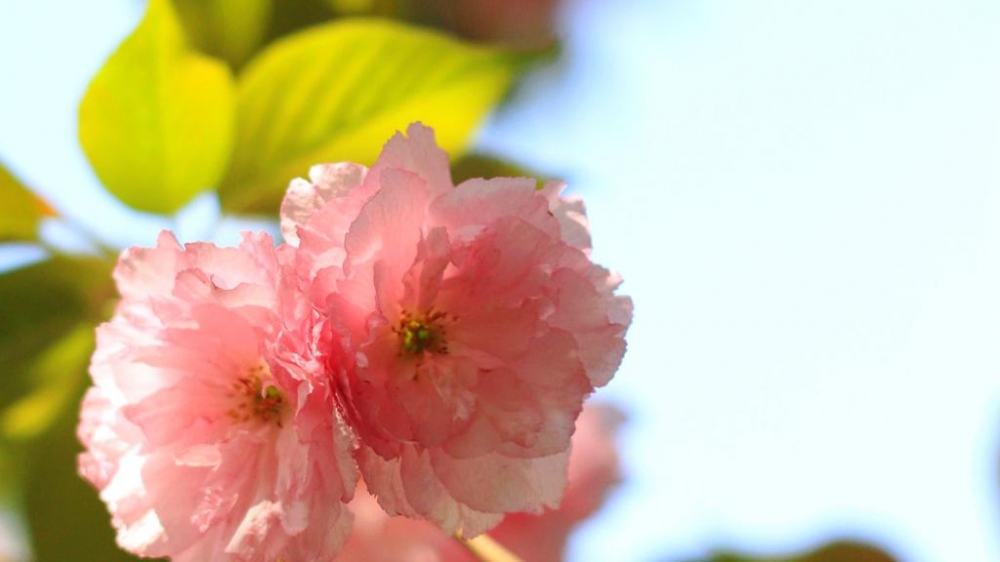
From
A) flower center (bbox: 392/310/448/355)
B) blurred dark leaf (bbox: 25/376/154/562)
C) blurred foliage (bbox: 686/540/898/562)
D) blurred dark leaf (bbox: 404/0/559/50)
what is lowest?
blurred dark leaf (bbox: 25/376/154/562)

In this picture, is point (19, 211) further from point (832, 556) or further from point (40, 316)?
point (832, 556)

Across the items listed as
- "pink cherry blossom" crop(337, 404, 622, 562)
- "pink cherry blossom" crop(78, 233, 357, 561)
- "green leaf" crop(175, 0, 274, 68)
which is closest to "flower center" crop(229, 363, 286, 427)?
"pink cherry blossom" crop(78, 233, 357, 561)

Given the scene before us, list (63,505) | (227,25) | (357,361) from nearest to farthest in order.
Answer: (357,361) → (63,505) → (227,25)

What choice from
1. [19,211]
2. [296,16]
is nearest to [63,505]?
[19,211]

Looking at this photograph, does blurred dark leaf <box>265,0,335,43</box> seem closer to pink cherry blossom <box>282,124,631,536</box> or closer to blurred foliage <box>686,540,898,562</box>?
pink cherry blossom <box>282,124,631,536</box>

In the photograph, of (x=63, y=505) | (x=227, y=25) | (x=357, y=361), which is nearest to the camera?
(x=357, y=361)

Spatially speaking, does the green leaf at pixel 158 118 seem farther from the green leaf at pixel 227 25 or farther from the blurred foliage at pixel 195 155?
the green leaf at pixel 227 25

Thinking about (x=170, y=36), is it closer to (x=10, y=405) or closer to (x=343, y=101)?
(x=343, y=101)
